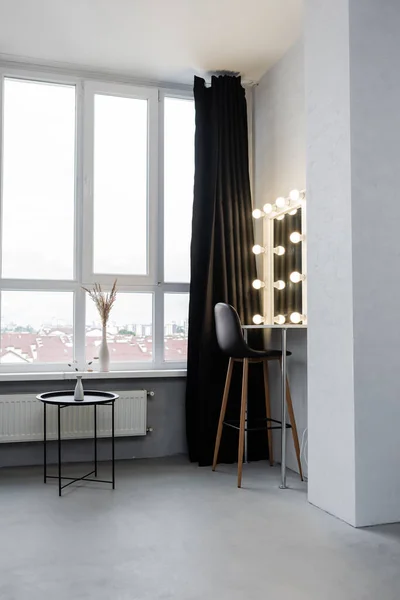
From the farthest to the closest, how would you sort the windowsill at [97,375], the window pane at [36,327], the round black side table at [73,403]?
the window pane at [36,327], the windowsill at [97,375], the round black side table at [73,403]

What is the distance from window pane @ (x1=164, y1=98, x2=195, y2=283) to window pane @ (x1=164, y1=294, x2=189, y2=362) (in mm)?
174

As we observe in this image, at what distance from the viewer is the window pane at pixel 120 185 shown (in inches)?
177

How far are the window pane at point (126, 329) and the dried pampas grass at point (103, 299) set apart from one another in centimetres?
7

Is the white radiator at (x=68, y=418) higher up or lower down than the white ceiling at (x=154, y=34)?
lower down

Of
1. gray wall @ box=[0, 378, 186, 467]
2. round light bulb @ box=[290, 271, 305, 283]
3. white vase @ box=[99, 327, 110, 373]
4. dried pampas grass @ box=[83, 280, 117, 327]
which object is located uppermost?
round light bulb @ box=[290, 271, 305, 283]

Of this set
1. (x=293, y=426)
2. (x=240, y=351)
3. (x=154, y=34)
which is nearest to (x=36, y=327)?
(x=240, y=351)

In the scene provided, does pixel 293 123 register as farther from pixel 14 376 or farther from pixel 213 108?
pixel 14 376

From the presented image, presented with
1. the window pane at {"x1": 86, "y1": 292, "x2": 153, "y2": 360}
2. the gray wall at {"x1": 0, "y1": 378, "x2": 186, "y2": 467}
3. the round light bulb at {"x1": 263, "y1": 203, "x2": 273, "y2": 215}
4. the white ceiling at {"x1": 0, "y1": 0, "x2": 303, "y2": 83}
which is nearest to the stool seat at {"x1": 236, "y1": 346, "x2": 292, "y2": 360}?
the gray wall at {"x1": 0, "y1": 378, "x2": 186, "y2": 467}

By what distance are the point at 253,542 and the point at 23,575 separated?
3.24ft

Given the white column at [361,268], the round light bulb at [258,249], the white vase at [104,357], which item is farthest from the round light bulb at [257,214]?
the white vase at [104,357]

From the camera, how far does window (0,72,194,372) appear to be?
4324mm

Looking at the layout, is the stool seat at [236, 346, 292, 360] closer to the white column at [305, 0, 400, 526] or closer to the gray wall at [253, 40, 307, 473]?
the gray wall at [253, 40, 307, 473]

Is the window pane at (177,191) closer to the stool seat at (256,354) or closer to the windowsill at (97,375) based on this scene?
the windowsill at (97,375)

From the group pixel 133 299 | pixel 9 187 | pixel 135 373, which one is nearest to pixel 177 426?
pixel 135 373
